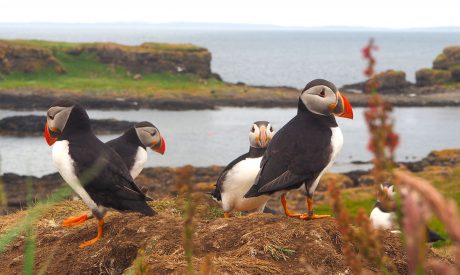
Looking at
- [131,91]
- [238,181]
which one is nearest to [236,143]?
[131,91]

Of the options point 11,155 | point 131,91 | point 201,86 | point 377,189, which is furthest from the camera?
point 201,86

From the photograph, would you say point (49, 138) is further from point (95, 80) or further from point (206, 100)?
point (95, 80)

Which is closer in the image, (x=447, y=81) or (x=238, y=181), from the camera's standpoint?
(x=238, y=181)

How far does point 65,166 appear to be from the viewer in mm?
7797

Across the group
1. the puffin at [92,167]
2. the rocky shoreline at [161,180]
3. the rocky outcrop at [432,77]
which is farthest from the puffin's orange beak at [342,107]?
the rocky outcrop at [432,77]

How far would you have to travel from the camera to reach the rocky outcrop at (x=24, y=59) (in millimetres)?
86500

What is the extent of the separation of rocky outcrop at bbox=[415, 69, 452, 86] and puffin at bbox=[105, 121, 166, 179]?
87575 mm

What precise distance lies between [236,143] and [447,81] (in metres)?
45.1

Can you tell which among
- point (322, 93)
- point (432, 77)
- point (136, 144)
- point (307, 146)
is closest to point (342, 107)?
point (322, 93)

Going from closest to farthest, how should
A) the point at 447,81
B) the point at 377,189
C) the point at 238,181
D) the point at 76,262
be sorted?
the point at 377,189 → the point at 76,262 → the point at 238,181 → the point at 447,81

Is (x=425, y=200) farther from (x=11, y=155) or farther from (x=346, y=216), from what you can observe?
(x=11, y=155)

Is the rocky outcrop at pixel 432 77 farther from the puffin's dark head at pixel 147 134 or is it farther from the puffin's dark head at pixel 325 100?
the puffin's dark head at pixel 325 100

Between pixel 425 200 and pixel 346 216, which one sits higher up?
pixel 425 200

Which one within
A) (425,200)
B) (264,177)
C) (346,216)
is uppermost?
(425,200)
